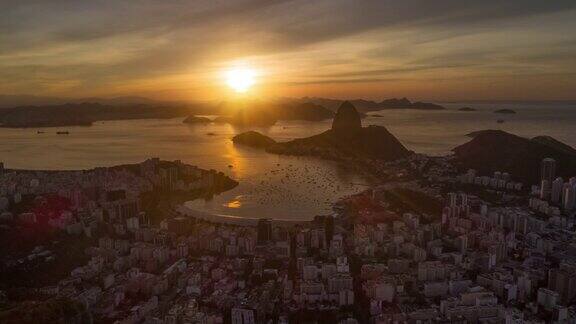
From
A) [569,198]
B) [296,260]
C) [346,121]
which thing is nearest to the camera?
[296,260]

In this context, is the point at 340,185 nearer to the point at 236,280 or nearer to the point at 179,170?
the point at 179,170

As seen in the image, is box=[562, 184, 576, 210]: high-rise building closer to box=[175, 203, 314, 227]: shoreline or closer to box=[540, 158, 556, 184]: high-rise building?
box=[540, 158, 556, 184]: high-rise building

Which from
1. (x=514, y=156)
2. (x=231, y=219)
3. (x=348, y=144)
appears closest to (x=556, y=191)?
(x=514, y=156)

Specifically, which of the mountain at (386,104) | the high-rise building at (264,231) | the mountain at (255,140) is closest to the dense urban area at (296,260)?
the high-rise building at (264,231)

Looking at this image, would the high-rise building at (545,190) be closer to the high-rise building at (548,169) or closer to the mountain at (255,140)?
the high-rise building at (548,169)

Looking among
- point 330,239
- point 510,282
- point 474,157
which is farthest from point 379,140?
point 510,282

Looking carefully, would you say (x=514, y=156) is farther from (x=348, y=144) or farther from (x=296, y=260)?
(x=296, y=260)
